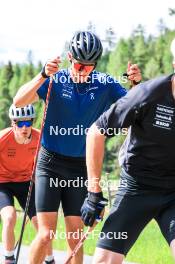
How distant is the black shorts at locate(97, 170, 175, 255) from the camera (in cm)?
473

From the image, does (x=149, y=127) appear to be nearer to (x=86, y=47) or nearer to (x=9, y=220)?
(x=86, y=47)

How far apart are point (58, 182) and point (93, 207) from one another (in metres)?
1.80

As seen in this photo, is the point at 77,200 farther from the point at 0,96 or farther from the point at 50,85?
the point at 0,96

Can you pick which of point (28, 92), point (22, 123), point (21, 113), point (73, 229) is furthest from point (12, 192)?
point (28, 92)

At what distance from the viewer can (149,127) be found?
4664 mm

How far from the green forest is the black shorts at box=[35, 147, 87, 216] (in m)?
59.0

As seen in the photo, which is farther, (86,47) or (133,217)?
(86,47)

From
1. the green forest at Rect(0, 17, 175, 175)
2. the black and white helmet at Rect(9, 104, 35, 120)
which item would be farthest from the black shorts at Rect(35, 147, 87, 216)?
the green forest at Rect(0, 17, 175, 175)

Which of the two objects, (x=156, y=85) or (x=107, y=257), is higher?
(x=156, y=85)

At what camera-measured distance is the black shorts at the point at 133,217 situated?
4.73 metres

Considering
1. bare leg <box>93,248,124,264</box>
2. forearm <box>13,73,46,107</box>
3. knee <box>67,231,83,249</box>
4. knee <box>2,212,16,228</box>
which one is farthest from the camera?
knee <box>2,212,16,228</box>

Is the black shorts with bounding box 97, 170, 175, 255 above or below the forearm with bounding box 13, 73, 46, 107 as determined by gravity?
below

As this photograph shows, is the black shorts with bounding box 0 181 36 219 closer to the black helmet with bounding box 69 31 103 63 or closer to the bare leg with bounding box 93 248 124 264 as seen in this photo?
the black helmet with bounding box 69 31 103 63

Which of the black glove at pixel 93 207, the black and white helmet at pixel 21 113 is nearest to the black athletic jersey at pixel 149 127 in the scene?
the black glove at pixel 93 207
